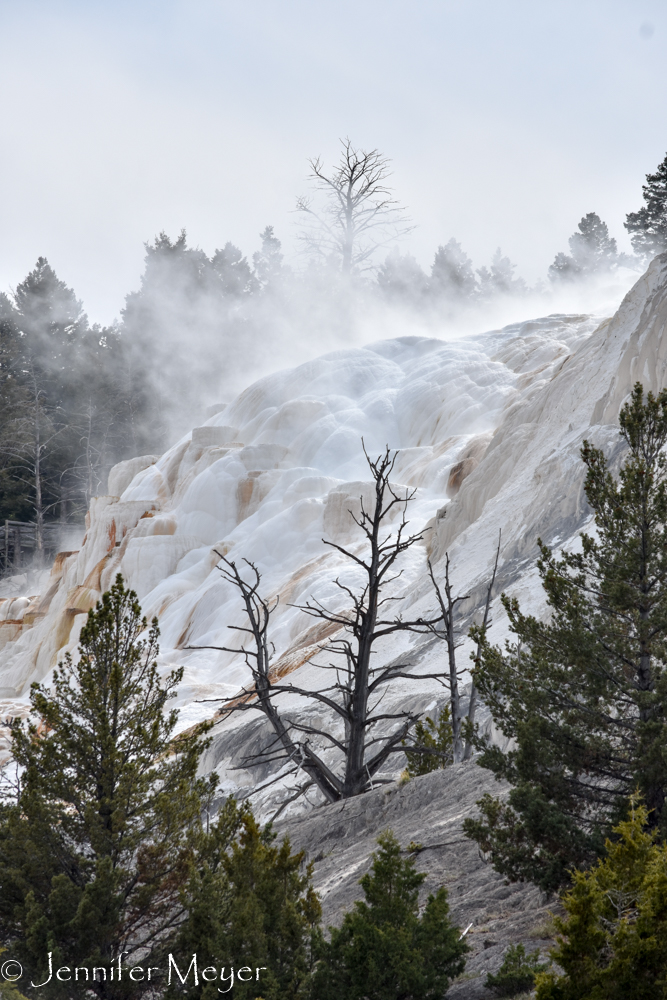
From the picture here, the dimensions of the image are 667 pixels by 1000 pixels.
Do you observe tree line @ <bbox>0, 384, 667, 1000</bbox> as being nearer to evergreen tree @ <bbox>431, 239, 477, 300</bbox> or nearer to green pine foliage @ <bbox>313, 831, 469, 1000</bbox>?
green pine foliage @ <bbox>313, 831, 469, 1000</bbox>

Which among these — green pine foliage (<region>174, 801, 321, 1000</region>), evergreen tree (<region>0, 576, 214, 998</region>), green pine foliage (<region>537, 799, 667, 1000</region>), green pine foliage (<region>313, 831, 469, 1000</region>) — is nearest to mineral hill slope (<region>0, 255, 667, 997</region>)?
green pine foliage (<region>313, 831, 469, 1000</region>)

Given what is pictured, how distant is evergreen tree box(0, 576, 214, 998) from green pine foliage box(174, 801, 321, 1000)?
1.25 ft

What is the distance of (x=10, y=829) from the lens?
4.74 m

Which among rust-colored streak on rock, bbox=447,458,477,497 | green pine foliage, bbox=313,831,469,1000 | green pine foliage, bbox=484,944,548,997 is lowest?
green pine foliage, bbox=484,944,548,997

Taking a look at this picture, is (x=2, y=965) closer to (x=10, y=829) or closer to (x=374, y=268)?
(x=10, y=829)

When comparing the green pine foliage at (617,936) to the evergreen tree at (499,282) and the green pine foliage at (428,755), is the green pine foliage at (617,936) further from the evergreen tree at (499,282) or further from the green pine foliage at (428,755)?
the evergreen tree at (499,282)

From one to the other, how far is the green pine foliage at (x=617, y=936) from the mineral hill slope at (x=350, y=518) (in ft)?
4.49

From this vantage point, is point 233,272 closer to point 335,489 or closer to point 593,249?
point 593,249

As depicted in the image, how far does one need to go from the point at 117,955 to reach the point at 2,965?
24.9 inches

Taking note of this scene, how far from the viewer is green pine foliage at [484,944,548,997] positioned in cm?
379

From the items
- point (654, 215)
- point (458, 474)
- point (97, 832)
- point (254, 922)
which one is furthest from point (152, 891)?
point (654, 215)

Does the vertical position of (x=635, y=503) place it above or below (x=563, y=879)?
above

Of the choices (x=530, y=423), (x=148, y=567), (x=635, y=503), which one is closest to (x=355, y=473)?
(x=148, y=567)

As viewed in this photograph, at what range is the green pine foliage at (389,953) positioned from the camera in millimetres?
3822
